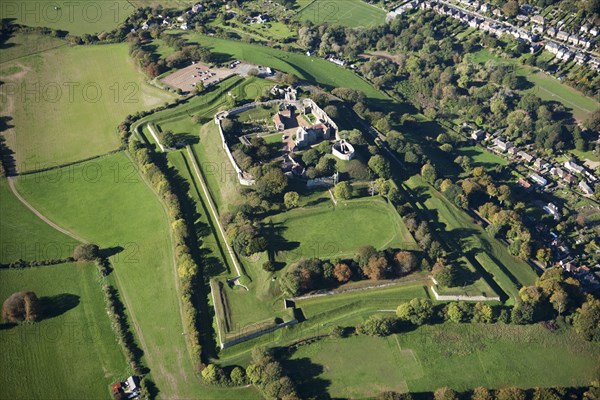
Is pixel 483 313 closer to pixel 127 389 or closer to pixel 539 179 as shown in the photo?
pixel 539 179

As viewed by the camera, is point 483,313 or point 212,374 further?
point 483,313

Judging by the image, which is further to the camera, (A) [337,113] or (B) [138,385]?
(A) [337,113]

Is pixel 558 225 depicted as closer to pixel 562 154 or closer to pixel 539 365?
pixel 562 154

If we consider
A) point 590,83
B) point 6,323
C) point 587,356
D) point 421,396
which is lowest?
point 6,323

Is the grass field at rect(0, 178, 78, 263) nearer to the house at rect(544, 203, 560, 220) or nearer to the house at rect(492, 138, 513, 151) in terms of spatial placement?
the house at rect(544, 203, 560, 220)

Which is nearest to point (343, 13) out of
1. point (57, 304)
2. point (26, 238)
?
point (26, 238)

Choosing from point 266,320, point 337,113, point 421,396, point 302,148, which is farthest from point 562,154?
point 266,320
